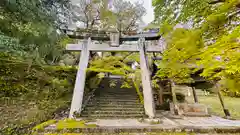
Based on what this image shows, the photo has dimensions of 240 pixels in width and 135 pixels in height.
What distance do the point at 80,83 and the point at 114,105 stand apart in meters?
2.02

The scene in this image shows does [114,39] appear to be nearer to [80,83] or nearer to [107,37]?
[107,37]

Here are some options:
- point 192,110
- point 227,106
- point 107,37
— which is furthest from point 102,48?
point 227,106

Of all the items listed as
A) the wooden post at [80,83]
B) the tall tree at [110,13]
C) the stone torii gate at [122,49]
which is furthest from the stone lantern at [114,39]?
the tall tree at [110,13]

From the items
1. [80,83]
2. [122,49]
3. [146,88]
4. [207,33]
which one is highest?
[122,49]

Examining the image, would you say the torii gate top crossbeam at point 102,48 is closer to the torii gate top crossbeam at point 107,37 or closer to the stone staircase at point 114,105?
the torii gate top crossbeam at point 107,37

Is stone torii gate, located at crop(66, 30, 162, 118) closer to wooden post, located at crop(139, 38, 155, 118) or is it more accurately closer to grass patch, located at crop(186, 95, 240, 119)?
wooden post, located at crop(139, 38, 155, 118)

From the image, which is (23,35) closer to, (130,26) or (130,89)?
(130,89)

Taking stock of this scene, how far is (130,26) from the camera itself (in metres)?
11.8

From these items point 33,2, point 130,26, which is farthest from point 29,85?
point 130,26

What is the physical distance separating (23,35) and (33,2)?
1235 mm

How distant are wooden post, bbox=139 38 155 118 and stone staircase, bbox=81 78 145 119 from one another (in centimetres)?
42

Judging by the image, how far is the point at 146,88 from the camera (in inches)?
235

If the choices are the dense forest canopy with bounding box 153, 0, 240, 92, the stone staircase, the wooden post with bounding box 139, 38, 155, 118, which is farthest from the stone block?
the dense forest canopy with bounding box 153, 0, 240, 92

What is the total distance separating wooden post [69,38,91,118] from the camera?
17.4 feet
